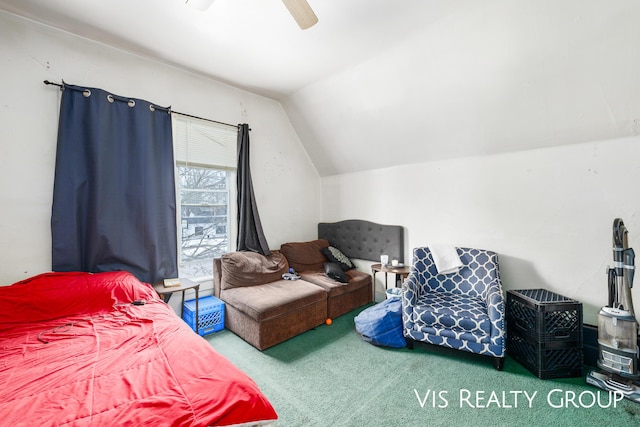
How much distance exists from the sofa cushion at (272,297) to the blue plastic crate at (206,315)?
12cm

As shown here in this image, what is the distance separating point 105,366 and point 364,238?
305cm

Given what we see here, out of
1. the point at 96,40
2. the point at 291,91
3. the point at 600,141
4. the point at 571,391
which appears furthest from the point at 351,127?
the point at 571,391

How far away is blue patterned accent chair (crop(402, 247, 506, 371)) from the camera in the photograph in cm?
216

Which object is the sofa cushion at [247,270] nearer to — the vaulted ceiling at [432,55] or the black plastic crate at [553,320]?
the vaulted ceiling at [432,55]

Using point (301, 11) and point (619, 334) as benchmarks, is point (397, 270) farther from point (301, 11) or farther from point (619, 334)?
point (301, 11)

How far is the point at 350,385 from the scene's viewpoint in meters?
2.00

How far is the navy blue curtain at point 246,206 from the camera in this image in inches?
131

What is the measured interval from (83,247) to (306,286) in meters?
2.08

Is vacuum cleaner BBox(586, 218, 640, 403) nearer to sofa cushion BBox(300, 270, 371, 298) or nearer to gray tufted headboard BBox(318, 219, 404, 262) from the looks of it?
gray tufted headboard BBox(318, 219, 404, 262)

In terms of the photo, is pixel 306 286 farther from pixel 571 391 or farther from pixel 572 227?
pixel 572 227

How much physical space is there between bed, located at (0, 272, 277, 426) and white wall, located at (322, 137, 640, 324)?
2.69 meters

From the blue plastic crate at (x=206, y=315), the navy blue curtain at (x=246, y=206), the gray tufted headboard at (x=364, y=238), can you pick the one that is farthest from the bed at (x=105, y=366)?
the gray tufted headboard at (x=364, y=238)

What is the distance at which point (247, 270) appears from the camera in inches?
119

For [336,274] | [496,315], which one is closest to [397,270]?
[336,274]
